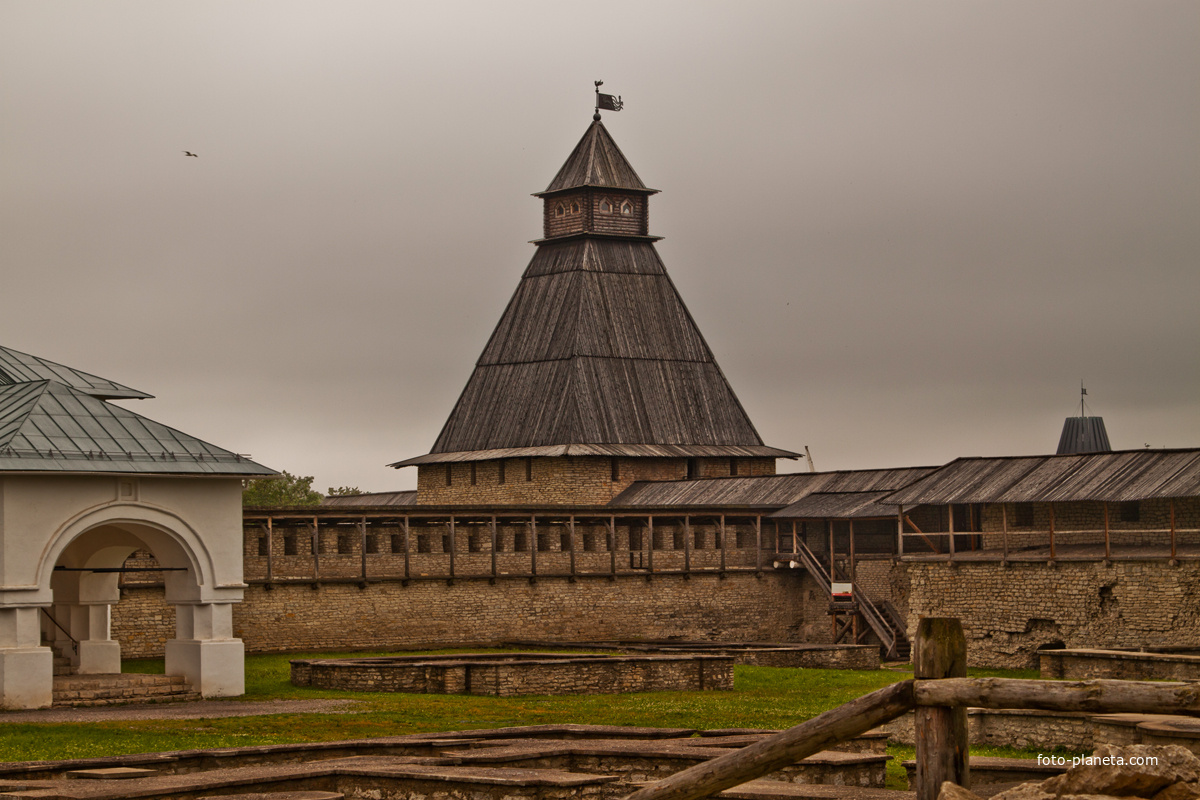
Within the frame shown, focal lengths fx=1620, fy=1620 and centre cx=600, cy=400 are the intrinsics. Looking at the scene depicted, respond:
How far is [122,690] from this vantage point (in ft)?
65.8

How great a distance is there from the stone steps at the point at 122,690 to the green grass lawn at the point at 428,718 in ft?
2.95

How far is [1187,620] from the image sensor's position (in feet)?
83.8

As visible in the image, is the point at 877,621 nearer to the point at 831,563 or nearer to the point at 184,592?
the point at 831,563

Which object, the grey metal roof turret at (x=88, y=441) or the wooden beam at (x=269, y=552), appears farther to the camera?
the wooden beam at (x=269, y=552)

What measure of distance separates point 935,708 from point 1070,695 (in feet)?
2.22

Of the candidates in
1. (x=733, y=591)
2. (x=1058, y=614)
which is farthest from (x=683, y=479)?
(x=1058, y=614)

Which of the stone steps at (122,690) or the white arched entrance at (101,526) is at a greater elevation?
the white arched entrance at (101,526)

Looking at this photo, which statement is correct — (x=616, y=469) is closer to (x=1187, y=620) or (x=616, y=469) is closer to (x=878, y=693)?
(x=1187, y=620)

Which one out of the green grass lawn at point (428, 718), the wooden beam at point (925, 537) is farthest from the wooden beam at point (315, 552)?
the wooden beam at point (925, 537)

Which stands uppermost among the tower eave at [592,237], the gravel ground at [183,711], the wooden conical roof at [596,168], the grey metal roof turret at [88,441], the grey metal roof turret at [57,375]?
the wooden conical roof at [596,168]

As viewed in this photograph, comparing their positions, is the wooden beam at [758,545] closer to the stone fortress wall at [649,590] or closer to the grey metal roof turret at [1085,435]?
the stone fortress wall at [649,590]

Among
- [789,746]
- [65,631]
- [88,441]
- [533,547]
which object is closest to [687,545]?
[533,547]

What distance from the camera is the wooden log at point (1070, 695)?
7.82 metres

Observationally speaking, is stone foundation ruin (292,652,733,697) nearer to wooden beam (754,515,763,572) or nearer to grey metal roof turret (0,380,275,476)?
grey metal roof turret (0,380,275,476)
